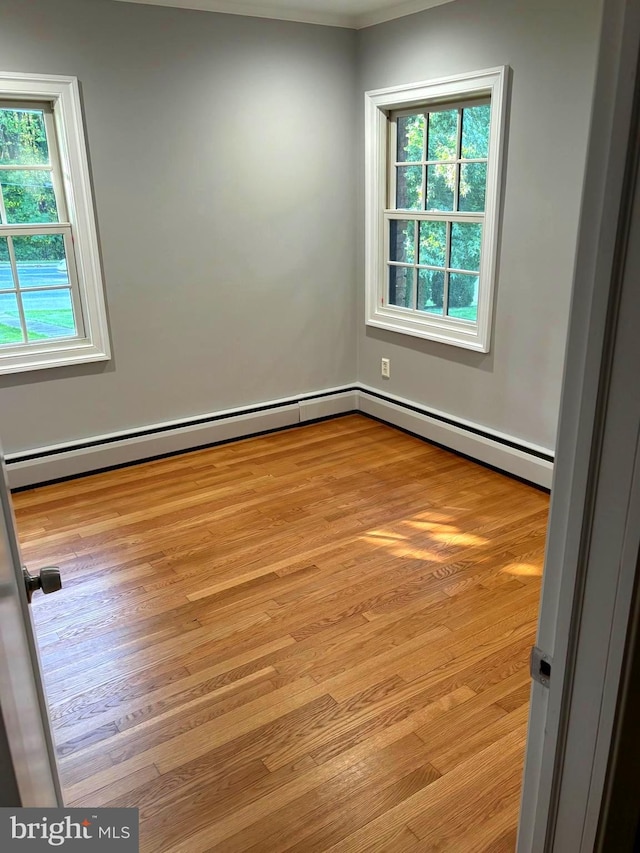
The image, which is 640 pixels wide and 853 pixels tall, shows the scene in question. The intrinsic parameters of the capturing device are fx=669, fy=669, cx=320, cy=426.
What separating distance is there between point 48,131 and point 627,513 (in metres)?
3.52

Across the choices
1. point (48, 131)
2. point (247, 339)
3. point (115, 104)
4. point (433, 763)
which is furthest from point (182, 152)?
point (433, 763)

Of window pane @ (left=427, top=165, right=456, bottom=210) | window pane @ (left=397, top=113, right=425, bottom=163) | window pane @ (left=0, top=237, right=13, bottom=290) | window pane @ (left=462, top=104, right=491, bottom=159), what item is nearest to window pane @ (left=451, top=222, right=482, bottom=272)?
window pane @ (left=427, top=165, right=456, bottom=210)

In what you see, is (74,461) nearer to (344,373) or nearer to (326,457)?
(326,457)

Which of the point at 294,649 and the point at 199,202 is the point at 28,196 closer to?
the point at 199,202

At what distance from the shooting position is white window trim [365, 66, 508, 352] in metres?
3.36

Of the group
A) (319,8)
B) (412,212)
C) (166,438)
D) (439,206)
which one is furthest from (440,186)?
(166,438)

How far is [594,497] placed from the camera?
839mm

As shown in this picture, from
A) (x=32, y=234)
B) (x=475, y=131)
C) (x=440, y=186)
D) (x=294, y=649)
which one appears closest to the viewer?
(x=294, y=649)

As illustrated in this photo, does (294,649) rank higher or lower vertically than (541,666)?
lower

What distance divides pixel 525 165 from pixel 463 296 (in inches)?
32.7

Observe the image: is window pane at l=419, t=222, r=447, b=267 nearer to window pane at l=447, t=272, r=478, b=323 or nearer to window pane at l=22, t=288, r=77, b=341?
window pane at l=447, t=272, r=478, b=323

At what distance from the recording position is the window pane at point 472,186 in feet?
11.8

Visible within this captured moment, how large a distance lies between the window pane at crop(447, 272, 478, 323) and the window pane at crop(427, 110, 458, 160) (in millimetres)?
670

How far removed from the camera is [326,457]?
405 centimetres
